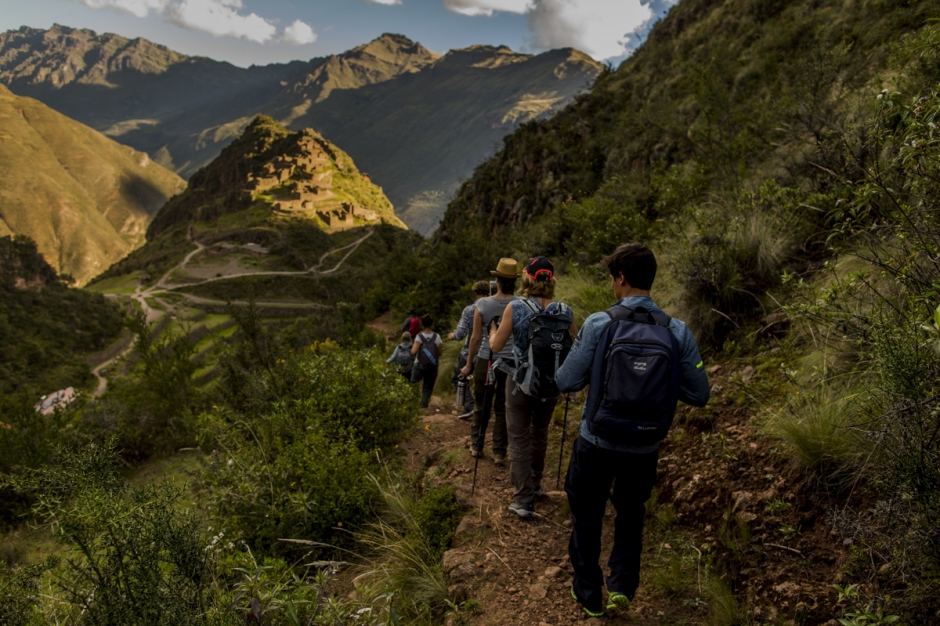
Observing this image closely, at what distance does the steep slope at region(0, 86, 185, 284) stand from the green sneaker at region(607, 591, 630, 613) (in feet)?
596

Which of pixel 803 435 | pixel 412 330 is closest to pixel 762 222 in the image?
pixel 803 435

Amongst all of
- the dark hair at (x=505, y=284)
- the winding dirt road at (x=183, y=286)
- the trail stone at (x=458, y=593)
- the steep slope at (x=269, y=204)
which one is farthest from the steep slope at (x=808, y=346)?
the steep slope at (x=269, y=204)

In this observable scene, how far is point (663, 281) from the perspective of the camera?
545 cm

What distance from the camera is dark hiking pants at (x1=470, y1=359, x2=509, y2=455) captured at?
4195 millimetres

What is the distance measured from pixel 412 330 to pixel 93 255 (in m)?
201

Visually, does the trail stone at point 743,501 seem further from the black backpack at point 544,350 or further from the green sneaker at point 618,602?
the black backpack at point 544,350

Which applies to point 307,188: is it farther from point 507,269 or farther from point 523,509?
point 523,509

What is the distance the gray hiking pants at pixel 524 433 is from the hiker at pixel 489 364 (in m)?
0.46

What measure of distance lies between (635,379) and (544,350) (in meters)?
1.05

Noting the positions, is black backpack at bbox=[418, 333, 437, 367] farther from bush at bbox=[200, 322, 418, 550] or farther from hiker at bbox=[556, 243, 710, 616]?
hiker at bbox=[556, 243, 710, 616]

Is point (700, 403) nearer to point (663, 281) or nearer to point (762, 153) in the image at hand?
point (663, 281)

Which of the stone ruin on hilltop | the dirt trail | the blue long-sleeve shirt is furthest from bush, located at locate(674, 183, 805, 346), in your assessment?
the stone ruin on hilltop

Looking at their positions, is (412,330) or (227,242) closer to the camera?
(412,330)

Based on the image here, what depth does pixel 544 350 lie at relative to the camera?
3.25 metres
